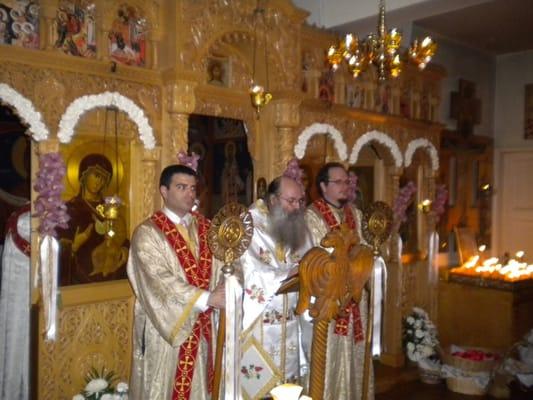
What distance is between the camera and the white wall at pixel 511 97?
8.18 metres

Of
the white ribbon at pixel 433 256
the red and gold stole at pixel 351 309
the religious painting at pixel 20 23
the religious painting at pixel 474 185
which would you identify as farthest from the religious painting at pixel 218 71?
the religious painting at pixel 474 185

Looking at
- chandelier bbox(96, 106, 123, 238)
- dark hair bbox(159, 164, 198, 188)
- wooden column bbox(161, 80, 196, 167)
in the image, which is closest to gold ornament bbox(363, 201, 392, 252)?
dark hair bbox(159, 164, 198, 188)

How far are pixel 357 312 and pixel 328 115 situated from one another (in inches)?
85.6

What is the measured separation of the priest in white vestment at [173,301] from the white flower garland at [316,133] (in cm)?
192

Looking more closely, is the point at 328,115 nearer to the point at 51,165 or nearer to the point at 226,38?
the point at 226,38

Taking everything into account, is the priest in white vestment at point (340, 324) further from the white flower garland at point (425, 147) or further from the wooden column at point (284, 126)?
the white flower garland at point (425, 147)

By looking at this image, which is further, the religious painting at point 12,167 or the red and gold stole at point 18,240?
the religious painting at point 12,167

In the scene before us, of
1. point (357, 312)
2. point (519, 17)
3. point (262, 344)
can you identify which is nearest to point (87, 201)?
point (262, 344)

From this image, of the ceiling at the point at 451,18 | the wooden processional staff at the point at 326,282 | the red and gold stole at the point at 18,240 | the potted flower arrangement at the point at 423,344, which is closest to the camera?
the wooden processional staff at the point at 326,282

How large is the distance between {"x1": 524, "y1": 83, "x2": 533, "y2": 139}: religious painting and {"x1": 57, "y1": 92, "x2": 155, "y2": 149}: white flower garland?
6.12 metres

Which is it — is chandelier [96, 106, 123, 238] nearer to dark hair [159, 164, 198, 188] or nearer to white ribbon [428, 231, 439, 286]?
dark hair [159, 164, 198, 188]

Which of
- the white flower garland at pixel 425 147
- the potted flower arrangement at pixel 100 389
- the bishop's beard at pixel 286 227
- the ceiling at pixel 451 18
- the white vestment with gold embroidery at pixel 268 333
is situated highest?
the ceiling at pixel 451 18

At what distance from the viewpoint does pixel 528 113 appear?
26.7 ft

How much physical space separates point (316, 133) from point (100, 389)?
3.04m
